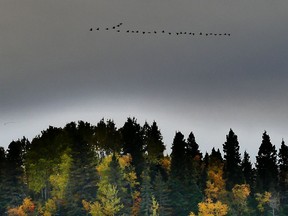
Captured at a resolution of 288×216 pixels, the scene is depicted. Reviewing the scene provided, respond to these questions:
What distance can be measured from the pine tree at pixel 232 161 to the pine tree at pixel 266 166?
24.4ft

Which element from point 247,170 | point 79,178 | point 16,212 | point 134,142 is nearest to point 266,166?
point 247,170

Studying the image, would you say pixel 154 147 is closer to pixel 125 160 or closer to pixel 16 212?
pixel 125 160

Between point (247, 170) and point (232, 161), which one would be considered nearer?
point (232, 161)

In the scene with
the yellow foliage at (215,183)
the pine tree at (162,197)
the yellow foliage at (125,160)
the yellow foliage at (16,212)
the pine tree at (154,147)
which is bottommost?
the yellow foliage at (16,212)

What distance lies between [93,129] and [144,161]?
19.9 meters

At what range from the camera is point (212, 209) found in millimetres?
140375

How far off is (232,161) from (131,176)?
139ft

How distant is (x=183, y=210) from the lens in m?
144

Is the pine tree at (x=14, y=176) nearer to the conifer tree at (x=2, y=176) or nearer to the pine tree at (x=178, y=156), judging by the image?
the conifer tree at (x=2, y=176)

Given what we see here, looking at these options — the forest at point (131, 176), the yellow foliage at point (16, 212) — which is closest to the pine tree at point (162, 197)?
the forest at point (131, 176)

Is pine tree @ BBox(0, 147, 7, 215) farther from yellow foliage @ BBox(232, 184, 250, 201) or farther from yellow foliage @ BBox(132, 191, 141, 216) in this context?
yellow foliage @ BBox(232, 184, 250, 201)

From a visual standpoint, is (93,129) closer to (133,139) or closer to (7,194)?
(133,139)

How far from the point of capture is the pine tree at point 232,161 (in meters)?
174

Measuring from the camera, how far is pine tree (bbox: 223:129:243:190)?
570ft
